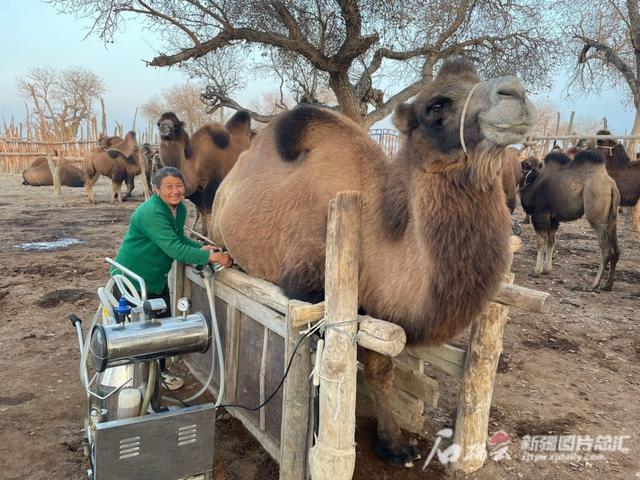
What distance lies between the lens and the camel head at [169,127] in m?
7.73

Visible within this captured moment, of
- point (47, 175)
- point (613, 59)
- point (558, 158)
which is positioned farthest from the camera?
point (47, 175)

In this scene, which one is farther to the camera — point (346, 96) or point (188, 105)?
point (188, 105)

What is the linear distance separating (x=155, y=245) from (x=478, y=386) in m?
2.39

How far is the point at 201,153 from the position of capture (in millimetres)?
8133

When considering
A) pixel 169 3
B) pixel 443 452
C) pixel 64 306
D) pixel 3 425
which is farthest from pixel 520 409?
pixel 169 3

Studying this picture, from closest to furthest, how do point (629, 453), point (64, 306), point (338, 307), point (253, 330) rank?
point (338, 307), point (253, 330), point (629, 453), point (64, 306)

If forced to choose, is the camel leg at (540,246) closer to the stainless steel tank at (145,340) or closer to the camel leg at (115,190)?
the stainless steel tank at (145,340)

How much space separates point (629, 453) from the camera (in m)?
3.38

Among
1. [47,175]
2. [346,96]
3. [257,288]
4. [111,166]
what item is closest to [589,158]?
[346,96]

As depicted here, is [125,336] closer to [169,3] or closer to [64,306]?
[64,306]

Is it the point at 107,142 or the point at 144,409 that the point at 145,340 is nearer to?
the point at 144,409

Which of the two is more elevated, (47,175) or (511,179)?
(511,179)

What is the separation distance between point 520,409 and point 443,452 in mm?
1036

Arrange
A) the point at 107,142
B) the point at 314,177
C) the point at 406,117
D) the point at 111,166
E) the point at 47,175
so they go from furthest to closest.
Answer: the point at 47,175
the point at 107,142
the point at 111,166
the point at 314,177
the point at 406,117
